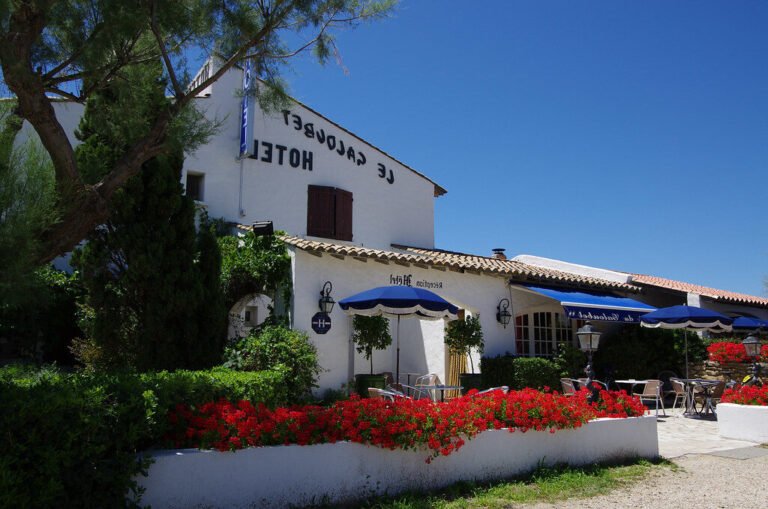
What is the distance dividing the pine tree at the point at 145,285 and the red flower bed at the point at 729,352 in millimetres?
14916

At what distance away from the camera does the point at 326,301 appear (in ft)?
43.5

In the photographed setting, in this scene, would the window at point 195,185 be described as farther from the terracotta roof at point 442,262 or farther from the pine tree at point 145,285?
the pine tree at point 145,285

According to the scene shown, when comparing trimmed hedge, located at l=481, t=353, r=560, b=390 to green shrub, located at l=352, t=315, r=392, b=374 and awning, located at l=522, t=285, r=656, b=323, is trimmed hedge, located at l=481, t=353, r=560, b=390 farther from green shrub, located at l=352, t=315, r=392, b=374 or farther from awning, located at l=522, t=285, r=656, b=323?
green shrub, located at l=352, t=315, r=392, b=374

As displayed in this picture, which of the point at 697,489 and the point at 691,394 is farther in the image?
the point at 691,394

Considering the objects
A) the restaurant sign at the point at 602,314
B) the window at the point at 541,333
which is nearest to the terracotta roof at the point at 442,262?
the window at the point at 541,333

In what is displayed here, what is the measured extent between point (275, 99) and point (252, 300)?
274 inches

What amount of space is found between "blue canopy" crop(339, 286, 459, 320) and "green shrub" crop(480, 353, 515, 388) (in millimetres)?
4006

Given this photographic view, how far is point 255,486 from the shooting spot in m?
6.41

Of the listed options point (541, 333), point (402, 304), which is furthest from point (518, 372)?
point (402, 304)

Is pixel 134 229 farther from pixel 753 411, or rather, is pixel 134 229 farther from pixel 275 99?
pixel 753 411

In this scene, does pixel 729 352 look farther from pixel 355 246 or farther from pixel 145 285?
pixel 145 285

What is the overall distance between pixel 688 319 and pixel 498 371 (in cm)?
509

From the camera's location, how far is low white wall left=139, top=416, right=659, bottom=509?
6.07 meters

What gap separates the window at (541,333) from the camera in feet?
58.7
